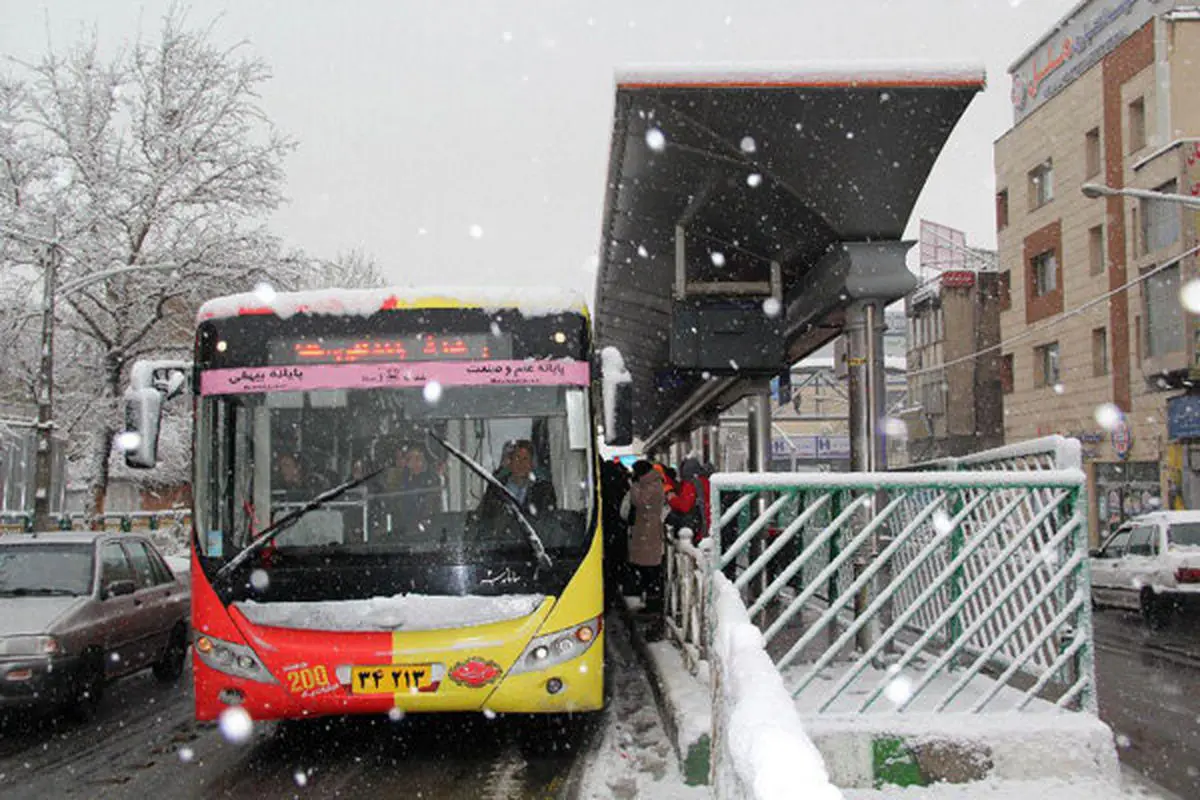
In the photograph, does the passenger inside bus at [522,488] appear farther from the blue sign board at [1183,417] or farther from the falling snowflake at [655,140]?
the blue sign board at [1183,417]

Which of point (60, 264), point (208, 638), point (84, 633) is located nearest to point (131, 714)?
point (84, 633)

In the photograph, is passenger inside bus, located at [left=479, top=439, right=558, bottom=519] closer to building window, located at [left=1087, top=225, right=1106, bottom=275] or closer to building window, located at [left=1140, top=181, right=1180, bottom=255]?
building window, located at [left=1140, top=181, right=1180, bottom=255]

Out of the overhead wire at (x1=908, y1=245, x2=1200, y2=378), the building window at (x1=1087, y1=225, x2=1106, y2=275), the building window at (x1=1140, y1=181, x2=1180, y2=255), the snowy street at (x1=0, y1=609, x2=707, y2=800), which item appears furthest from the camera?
the building window at (x1=1087, y1=225, x2=1106, y2=275)

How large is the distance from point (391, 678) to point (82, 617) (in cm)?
362

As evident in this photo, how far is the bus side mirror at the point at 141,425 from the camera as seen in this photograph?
7.49 metres

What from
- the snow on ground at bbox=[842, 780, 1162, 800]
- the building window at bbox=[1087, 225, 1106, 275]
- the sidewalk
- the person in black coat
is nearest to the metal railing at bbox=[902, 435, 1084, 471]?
the sidewalk

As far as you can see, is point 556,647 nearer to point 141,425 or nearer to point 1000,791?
point 1000,791

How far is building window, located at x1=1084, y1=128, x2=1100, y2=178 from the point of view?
3309cm

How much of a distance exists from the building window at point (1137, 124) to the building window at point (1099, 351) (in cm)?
520

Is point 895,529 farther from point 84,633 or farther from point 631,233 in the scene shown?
point 84,633

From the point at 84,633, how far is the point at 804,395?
218ft

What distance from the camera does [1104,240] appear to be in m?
32.5

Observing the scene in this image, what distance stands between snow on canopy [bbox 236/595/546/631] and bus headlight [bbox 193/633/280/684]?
0.65 feet

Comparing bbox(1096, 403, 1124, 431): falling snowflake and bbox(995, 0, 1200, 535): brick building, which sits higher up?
bbox(995, 0, 1200, 535): brick building
